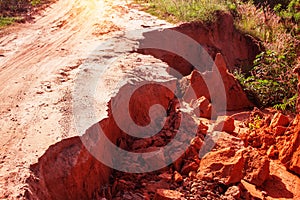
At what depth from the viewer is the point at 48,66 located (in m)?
5.47

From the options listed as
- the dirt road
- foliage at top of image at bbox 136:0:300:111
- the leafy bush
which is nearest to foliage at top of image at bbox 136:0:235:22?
foliage at top of image at bbox 136:0:300:111

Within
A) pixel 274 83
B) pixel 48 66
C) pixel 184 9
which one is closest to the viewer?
pixel 48 66

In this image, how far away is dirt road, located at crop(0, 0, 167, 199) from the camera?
11.5ft

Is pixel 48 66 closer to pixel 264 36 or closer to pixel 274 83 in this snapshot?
pixel 274 83

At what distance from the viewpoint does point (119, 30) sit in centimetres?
718

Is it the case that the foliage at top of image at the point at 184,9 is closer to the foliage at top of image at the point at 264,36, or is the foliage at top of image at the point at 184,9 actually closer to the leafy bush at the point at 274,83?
the foliage at top of image at the point at 264,36

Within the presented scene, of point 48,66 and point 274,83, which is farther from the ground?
point 48,66

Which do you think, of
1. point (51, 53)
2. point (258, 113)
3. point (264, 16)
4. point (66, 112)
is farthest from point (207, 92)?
point (264, 16)

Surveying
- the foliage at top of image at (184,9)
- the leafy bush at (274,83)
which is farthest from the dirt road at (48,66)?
the leafy bush at (274,83)

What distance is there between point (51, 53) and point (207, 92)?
2606 mm

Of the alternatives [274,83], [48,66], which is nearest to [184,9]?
[274,83]

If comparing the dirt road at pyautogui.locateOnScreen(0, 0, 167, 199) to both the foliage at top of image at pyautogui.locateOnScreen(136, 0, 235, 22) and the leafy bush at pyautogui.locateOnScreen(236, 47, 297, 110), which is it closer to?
the foliage at top of image at pyautogui.locateOnScreen(136, 0, 235, 22)

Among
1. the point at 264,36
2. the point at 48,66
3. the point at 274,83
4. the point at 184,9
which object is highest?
the point at 184,9

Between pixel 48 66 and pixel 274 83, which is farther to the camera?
pixel 274 83
